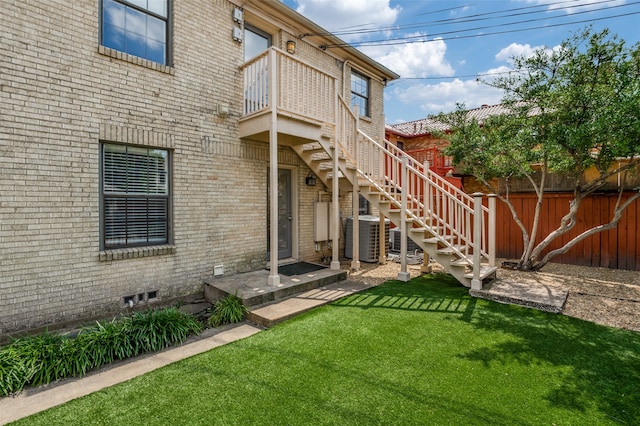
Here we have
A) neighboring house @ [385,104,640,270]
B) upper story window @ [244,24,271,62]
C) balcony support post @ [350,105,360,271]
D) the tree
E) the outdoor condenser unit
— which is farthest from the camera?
the outdoor condenser unit

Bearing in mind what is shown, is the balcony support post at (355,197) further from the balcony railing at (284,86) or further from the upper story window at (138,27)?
the upper story window at (138,27)

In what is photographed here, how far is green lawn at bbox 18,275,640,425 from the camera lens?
8.67 ft

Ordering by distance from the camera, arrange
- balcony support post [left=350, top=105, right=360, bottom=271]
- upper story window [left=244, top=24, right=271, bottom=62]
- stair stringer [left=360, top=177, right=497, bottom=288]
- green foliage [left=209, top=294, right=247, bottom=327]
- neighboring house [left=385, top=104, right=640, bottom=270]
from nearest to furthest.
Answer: green foliage [left=209, top=294, right=247, bottom=327]
stair stringer [left=360, top=177, right=497, bottom=288]
upper story window [left=244, top=24, right=271, bottom=62]
balcony support post [left=350, top=105, right=360, bottom=271]
neighboring house [left=385, top=104, right=640, bottom=270]

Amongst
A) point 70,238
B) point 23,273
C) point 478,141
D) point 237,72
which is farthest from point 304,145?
point 23,273

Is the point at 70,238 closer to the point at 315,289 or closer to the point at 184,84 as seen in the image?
the point at 184,84

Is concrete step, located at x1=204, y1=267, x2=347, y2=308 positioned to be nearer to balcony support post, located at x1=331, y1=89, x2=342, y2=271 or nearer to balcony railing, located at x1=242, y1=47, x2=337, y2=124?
balcony support post, located at x1=331, y1=89, x2=342, y2=271

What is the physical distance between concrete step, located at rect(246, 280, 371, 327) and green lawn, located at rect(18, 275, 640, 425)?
24 centimetres

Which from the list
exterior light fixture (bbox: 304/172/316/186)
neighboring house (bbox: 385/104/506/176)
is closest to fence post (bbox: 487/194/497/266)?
exterior light fixture (bbox: 304/172/316/186)

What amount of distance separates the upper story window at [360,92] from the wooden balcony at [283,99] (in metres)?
2.94

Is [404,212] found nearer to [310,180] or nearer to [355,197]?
[355,197]

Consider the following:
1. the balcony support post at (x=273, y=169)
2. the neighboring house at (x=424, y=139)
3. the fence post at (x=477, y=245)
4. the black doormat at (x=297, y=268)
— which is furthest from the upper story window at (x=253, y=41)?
the neighboring house at (x=424, y=139)

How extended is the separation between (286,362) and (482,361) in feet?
6.79

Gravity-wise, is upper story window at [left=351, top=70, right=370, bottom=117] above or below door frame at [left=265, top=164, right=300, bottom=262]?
above

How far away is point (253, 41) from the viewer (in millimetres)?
7004
